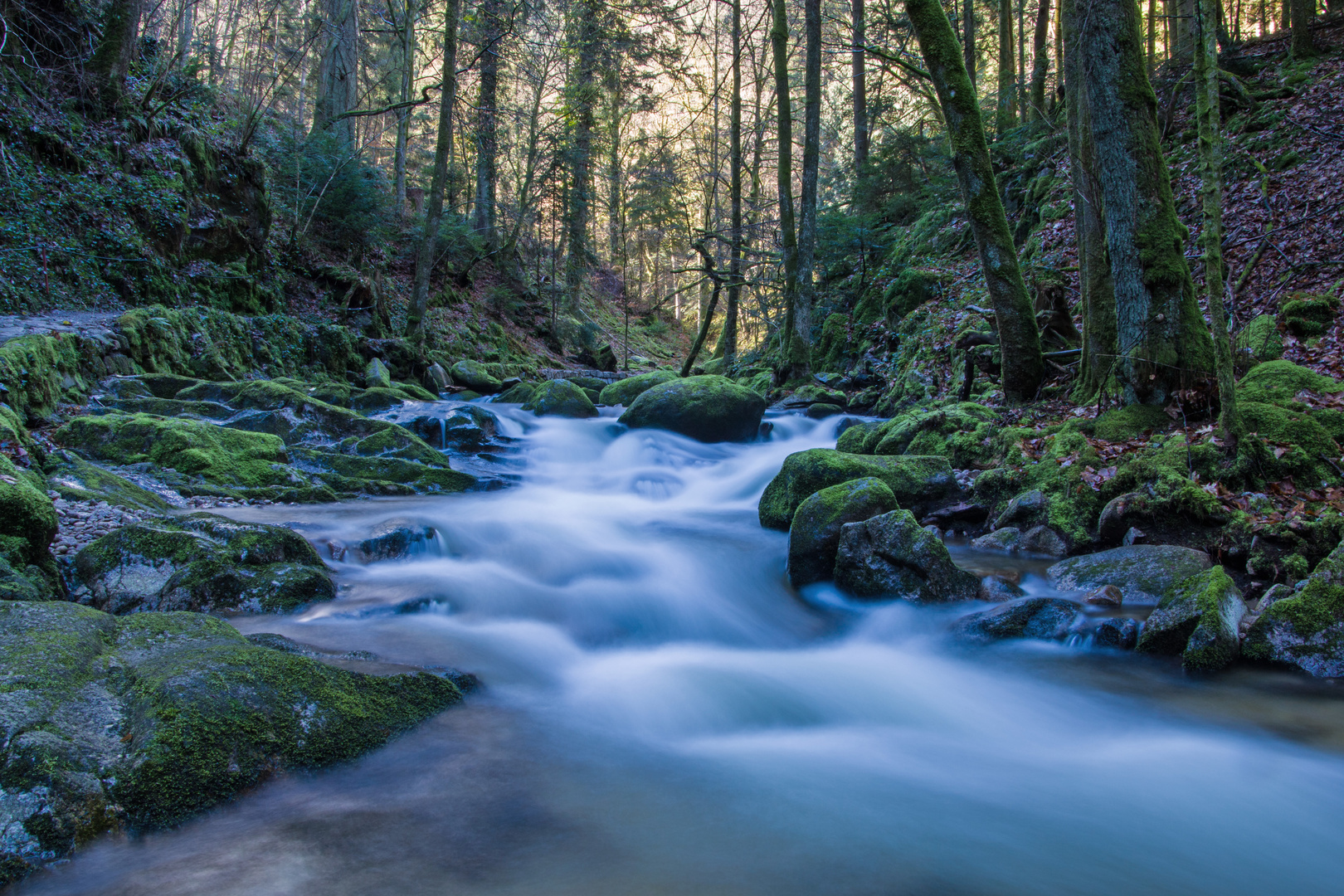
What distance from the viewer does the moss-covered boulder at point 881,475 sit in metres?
6.93

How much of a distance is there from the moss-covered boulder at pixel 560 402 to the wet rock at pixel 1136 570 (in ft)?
31.7

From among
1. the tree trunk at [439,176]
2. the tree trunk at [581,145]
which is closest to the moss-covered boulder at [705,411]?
the tree trunk at [439,176]

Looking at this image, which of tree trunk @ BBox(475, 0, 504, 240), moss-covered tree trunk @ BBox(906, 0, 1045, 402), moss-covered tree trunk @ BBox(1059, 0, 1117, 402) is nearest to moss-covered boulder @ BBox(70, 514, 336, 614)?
moss-covered tree trunk @ BBox(1059, 0, 1117, 402)

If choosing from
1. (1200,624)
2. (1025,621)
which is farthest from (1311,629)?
(1025,621)

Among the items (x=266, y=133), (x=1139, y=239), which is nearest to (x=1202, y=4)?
(x=1139, y=239)

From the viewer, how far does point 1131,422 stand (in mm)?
6438

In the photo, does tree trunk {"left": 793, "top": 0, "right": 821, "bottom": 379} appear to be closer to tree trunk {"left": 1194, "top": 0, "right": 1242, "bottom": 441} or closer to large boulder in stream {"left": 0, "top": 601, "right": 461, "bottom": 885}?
tree trunk {"left": 1194, "top": 0, "right": 1242, "bottom": 441}

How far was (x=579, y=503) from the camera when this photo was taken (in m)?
9.01

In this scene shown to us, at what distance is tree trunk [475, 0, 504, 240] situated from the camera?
1792 cm

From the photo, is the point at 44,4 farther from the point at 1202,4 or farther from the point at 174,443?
the point at 1202,4

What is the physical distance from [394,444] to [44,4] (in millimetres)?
10600

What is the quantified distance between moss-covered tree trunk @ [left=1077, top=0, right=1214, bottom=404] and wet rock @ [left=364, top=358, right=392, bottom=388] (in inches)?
471

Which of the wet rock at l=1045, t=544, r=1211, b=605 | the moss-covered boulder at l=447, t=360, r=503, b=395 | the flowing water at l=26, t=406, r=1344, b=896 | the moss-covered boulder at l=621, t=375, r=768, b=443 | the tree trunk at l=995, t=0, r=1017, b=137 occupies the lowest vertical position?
the flowing water at l=26, t=406, r=1344, b=896

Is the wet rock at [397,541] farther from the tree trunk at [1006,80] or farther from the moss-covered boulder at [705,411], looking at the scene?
the tree trunk at [1006,80]
